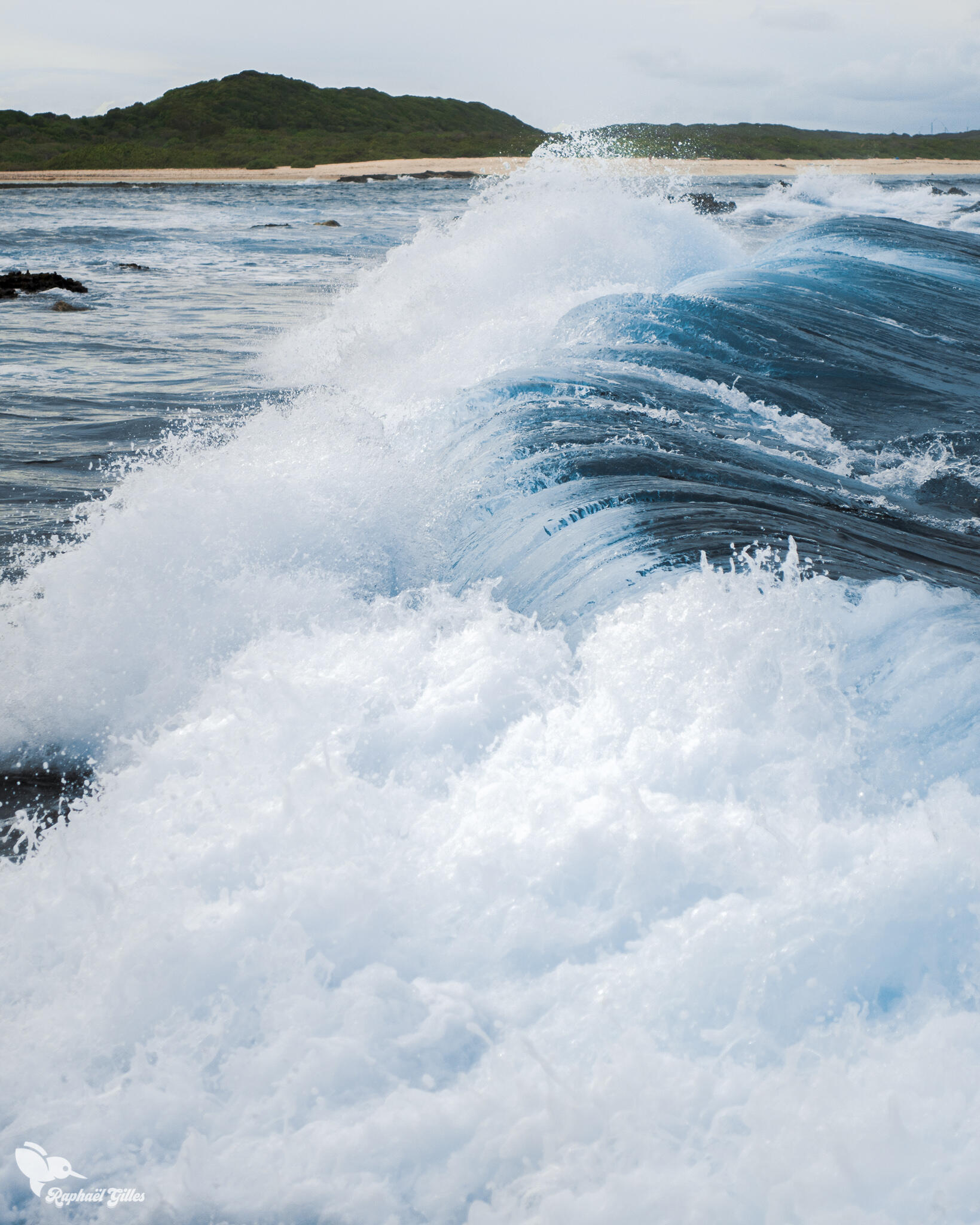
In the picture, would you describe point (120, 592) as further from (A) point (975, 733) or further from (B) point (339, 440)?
(A) point (975, 733)

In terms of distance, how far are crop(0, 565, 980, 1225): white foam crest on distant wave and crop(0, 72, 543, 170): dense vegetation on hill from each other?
7482cm

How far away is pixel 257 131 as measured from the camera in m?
88.8

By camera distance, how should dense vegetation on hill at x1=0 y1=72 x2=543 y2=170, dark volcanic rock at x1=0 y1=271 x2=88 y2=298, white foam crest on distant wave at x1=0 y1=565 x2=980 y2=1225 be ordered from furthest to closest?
dense vegetation on hill at x1=0 y1=72 x2=543 y2=170 < dark volcanic rock at x1=0 y1=271 x2=88 y2=298 < white foam crest on distant wave at x1=0 y1=565 x2=980 y2=1225

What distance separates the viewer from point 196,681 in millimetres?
3486

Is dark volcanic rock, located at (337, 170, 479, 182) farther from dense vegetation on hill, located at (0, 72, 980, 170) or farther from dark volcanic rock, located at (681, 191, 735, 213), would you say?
dark volcanic rock, located at (681, 191, 735, 213)

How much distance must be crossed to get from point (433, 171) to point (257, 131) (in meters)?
35.6

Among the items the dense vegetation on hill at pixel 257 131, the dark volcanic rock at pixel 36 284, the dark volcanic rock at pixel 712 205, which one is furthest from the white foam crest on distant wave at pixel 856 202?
the dense vegetation on hill at pixel 257 131

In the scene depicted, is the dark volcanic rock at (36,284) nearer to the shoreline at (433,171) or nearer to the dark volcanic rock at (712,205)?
the dark volcanic rock at (712,205)

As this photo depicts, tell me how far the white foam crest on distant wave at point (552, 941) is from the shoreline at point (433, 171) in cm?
5842

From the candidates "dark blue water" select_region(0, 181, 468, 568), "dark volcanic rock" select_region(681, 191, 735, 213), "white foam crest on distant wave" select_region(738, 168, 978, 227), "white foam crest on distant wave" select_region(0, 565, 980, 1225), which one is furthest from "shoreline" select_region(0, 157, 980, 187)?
"white foam crest on distant wave" select_region(0, 565, 980, 1225)

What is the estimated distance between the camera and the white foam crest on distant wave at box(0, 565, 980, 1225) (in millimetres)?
1816

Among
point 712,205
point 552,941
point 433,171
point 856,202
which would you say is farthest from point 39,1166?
point 433,171

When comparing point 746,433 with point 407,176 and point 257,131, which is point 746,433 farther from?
point 257,131

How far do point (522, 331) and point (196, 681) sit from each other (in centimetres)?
555
